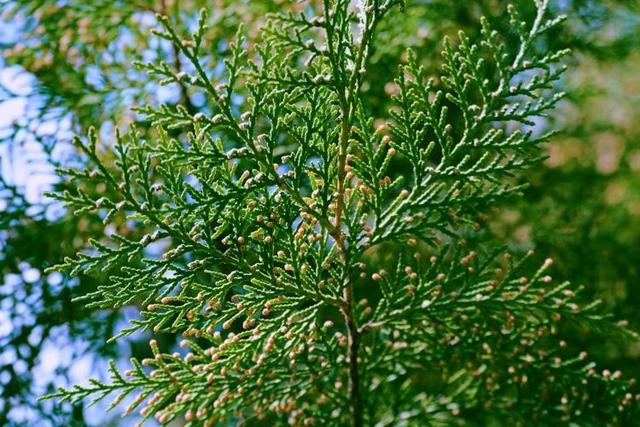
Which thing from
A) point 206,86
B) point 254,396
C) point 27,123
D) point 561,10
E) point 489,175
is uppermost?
point 561,10

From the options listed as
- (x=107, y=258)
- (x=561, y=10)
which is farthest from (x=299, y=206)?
(x=561, y=10)

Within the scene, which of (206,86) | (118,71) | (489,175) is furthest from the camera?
(118,71)

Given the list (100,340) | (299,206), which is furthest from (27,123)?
(299,206)

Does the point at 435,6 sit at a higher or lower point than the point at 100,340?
higher

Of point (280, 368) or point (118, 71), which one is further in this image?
point (118, 71)

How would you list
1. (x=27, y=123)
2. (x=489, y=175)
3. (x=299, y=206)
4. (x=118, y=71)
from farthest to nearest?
1. (x=118, y=71)
2. (x=27, y=123)
3. (x=489, y=175)
4. (x=299, y=206)

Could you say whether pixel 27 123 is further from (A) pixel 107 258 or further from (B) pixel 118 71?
(A) pixel 107 258

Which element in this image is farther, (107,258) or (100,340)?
(100,340)

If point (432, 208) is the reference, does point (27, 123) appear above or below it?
above

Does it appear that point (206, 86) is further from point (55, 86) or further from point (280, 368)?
point (55, 86)
